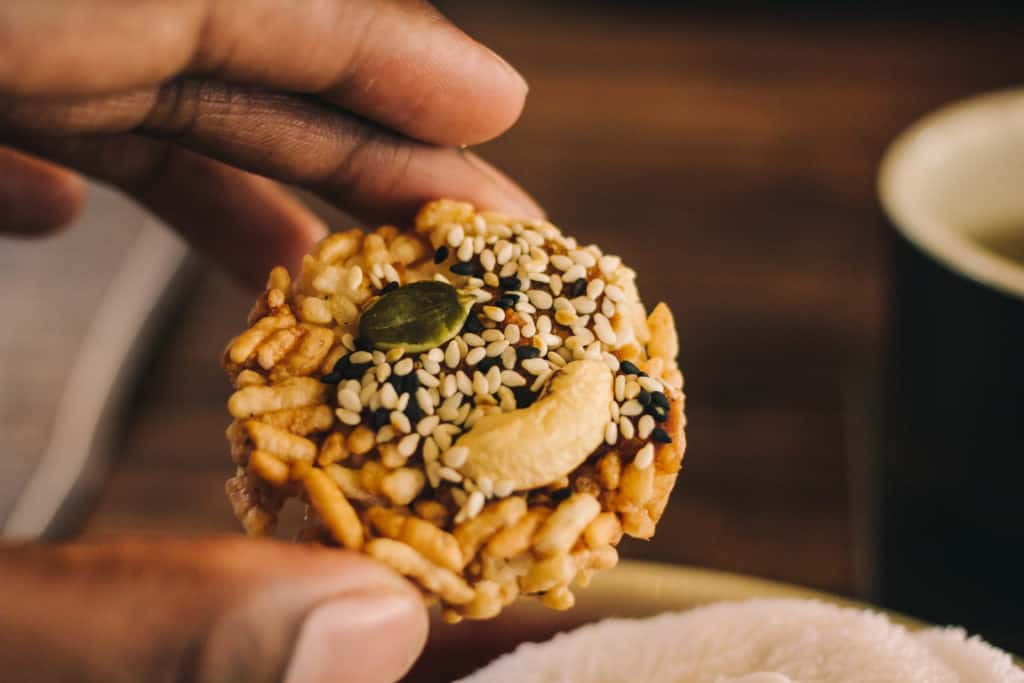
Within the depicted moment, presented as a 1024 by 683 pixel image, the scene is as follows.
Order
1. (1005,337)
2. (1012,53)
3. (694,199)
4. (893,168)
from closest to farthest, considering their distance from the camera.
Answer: (1005,337), (893,168), (694,199), (1012,53)

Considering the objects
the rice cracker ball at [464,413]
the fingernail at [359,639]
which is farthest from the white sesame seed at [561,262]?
the fingernail at [359,639]

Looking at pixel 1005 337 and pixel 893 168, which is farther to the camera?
pixel 893 168

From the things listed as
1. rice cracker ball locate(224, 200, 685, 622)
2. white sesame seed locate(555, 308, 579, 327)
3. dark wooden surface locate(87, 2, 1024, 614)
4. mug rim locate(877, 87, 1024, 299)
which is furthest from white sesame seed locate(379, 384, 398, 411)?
dark wooden surface locate(87, 2, 1024, 614)

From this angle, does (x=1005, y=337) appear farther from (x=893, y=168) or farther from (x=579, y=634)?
(x=579, y=634)

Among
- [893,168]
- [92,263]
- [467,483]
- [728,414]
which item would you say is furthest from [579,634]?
[92,263]

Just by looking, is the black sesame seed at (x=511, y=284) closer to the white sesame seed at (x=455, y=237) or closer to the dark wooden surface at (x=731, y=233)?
the white sesame seed at (x=455, y=237)

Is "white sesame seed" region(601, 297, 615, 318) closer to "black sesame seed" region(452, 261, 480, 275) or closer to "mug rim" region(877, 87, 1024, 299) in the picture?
"black sesame seed" region(452, 261, 480, 275)
